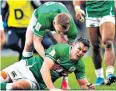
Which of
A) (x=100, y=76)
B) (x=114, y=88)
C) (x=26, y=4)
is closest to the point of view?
(x=114, y=88)

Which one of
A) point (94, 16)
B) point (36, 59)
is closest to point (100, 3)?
point (94, 16)

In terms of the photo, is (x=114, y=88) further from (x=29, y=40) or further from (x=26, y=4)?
(x=26, y=4)

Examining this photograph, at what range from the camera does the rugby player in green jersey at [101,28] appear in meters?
9.99

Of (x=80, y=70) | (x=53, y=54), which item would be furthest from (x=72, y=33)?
(x=53, y=54)

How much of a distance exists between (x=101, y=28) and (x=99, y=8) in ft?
1.05

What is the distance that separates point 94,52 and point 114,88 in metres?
1.11

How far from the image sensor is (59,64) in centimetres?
827

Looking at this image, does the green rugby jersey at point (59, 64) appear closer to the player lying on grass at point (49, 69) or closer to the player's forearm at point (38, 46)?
the player lying on grass at point (49, 69)

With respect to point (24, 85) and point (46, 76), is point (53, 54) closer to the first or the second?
point (46, 76)

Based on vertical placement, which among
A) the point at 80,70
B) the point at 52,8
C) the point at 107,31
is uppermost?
the point at 52,8

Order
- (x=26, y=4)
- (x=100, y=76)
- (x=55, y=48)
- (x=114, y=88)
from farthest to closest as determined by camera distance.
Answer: (x=26, y=4) → (x=100, y=76) → (x=114, y=88) → (x=55, y=48)

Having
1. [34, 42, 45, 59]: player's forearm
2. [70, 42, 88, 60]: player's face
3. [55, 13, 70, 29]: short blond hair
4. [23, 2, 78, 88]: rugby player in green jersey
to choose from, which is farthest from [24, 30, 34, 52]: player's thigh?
[70, 42, 88, 60]: player's face

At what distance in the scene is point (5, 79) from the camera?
8.62 meters

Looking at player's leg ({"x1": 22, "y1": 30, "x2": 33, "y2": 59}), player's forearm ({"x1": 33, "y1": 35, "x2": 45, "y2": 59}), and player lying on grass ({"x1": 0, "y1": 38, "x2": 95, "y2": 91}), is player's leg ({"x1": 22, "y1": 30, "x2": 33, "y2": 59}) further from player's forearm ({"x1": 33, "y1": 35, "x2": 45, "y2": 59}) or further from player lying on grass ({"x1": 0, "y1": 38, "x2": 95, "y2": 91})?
player lying on grass ({"x1": 0, "y1": 38, "x2": 95, "y2": 91})
